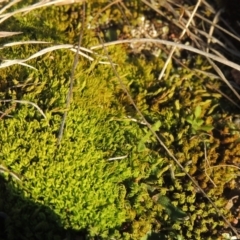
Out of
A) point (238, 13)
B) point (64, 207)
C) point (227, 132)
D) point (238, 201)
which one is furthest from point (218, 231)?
point (238, 13)

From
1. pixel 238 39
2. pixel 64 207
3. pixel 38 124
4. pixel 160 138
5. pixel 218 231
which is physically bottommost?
pixel 218 231

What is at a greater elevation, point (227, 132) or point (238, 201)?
point (227, 132)

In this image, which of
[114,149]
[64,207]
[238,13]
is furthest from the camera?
[238,13]

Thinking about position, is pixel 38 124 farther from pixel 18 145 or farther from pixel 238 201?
pixel 238 201

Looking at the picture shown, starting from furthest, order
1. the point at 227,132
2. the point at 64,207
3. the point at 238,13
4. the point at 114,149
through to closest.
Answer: the point at 238,13
the point at 227,132
the point at 114,149
the point at 64,207

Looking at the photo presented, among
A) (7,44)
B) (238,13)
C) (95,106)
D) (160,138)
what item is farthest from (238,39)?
(7,44)

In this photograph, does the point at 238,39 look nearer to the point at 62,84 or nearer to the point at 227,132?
the point at 227,132

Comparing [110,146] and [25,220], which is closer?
[25,220]

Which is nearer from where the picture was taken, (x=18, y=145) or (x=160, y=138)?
(x=18, y=145)

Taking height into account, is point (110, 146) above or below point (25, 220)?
above
